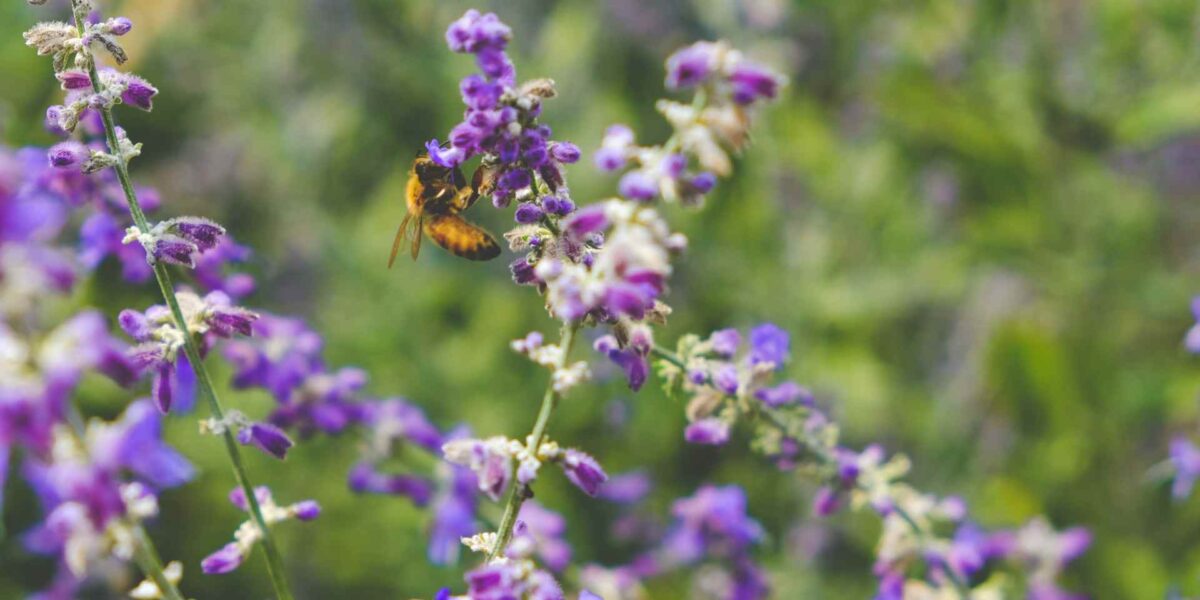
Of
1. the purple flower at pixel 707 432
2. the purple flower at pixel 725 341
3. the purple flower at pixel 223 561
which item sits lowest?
the purple flower at pixel 223 561

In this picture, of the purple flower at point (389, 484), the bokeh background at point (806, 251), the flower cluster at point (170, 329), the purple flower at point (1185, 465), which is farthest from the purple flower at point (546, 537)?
the purple flower at point (1185, 465)

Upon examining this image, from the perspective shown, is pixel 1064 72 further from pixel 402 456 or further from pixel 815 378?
pixel 402 456

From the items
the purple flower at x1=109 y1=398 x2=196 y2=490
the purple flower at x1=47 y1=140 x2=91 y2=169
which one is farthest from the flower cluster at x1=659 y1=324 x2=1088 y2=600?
the purple flower at x1=47 y1=140 x2=91 y2=169

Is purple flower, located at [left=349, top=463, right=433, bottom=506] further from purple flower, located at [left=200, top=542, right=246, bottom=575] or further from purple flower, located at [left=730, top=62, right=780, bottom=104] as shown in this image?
purple flower, located at [left=730, top=62, right=780, bottom=104]

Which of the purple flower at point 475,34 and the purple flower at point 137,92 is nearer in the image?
the purple flower at point 475,34

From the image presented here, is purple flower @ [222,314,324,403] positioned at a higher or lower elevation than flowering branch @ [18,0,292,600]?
higher

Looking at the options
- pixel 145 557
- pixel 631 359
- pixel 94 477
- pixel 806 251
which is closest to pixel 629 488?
pixel 806 251

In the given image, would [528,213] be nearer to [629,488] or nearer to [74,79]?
[74,79]

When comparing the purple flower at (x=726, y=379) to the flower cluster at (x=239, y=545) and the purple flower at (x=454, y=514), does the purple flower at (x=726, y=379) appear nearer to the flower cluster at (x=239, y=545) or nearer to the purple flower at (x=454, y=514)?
the flower cluster at (x=239, y=545)
